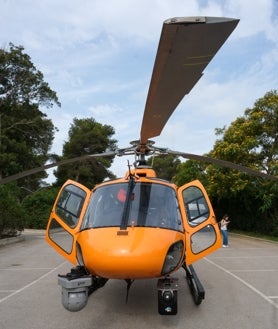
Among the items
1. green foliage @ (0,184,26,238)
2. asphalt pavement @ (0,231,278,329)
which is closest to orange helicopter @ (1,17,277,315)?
asphalt pavement @ (0,231,278,329)

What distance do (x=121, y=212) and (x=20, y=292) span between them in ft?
11.6

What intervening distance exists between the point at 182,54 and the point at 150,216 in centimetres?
306

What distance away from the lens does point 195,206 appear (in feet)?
22.1

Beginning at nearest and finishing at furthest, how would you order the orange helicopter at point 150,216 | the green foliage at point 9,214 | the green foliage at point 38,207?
the orange helicopter at point 150,216, the green foliage at point 9,214, the green foliage at point 38,207

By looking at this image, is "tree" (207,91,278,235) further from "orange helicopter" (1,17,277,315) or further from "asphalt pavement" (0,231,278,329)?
"orange helicopter" (1,17,277,315)

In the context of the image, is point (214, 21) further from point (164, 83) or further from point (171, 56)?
point (164, 83)

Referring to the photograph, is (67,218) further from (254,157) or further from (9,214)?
(254,157)

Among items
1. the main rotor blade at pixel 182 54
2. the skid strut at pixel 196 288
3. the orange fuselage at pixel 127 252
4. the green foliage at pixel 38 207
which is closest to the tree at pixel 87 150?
the green foliage at pixel 38 207

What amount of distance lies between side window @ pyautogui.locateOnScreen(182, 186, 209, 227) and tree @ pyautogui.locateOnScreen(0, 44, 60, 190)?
21.2m

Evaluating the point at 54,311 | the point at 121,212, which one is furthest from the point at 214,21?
the point at 54,311

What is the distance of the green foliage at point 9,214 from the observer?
2109 cm

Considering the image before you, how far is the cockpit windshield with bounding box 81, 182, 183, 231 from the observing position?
5875 mm

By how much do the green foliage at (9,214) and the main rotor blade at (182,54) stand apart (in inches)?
707

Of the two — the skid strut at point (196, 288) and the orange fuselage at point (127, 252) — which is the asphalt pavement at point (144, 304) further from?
the orange fuselage at point (127, 252)
